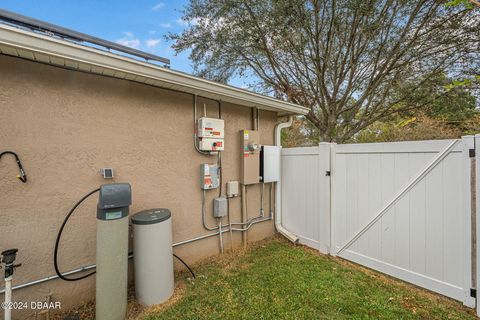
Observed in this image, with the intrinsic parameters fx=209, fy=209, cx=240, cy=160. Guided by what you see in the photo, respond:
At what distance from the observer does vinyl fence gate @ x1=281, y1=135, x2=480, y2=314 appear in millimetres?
2238

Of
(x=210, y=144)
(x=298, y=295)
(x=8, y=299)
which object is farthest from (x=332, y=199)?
(x=8, y=299)

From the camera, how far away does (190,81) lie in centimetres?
266

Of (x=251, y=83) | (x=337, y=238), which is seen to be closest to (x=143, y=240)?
(x=337, y=238)

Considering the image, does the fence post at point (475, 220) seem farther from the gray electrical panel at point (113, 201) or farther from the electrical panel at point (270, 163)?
the gray electrical panel at point (113, 201)

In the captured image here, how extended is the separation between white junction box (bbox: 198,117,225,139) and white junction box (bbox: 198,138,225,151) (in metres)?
0.06

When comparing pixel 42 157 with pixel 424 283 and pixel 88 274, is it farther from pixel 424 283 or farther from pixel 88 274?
pixel 424 283

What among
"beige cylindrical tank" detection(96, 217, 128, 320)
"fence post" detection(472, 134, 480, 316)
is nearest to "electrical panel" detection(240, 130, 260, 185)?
→ "beige cylindrical tank" detection(96, 217, 128, 320)

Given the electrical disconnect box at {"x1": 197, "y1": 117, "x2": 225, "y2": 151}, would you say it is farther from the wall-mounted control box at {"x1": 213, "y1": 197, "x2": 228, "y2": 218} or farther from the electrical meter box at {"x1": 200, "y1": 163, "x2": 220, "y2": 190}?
the wall-mounted control box at {"x1": 213, "y1": 197, "x2": 228, "y2": 218}

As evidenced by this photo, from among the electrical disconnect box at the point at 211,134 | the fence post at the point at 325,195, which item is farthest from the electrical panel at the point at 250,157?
the fence post at the point at 325,195

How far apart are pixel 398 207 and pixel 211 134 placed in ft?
8.92

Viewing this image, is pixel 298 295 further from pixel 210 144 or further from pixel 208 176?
pixel 210 144

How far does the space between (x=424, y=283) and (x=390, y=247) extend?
0.47 metres

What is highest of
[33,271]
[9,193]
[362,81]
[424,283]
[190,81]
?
[362,81]

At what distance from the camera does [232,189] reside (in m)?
3.54
